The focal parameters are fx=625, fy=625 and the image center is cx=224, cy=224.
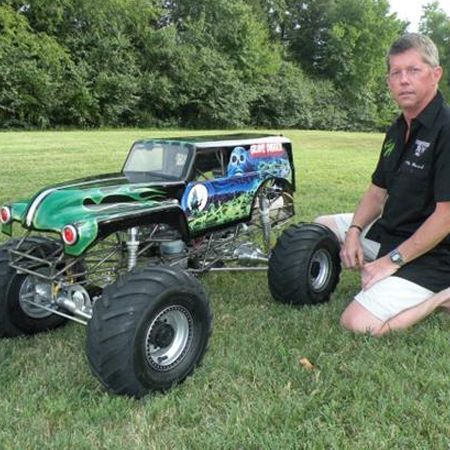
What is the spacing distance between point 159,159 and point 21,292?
129 centimetres

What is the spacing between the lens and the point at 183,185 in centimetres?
399

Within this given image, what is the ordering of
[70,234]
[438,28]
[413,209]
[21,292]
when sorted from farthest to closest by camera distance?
[438,28] → [413,209] → [21,292] → [70,234]

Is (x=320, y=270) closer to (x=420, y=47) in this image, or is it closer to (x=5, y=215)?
(x=420, y=47)

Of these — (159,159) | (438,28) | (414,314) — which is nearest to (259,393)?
(414,314)

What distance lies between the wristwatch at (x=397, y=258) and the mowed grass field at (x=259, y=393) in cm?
41

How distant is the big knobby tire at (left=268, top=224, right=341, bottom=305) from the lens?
416cm

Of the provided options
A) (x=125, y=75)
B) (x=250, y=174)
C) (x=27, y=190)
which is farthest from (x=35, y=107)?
(x=250, y=174)

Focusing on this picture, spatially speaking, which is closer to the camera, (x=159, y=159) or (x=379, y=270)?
(x=379, y=270)

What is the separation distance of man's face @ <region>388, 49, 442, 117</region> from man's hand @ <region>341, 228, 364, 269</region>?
0.99 m

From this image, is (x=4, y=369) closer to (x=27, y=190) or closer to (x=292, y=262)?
(x=292, y=262)

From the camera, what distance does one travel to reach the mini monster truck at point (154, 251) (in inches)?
115

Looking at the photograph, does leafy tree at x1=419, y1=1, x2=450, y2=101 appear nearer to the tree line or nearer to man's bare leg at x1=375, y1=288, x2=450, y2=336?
the tree line

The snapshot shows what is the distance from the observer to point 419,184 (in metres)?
3.79

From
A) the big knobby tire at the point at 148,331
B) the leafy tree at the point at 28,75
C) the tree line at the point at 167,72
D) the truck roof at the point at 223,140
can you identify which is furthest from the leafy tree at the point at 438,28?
the big knobby tire at the point at 148,331
